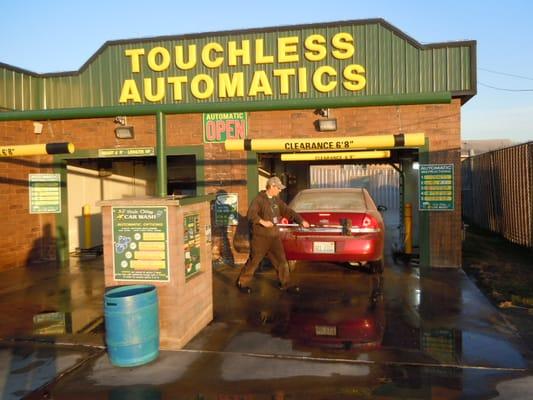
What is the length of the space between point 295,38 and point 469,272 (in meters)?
5.73

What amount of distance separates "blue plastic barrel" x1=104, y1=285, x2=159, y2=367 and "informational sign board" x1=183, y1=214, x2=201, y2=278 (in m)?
0.75

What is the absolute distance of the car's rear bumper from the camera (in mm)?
7312

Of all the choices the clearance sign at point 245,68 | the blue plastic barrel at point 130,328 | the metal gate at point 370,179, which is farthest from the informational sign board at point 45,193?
the metal gate at point 370,179

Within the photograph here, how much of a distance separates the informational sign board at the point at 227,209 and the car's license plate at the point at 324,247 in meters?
2.97

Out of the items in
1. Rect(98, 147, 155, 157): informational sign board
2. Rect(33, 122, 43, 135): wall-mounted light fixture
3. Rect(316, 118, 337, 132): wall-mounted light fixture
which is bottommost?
Rect(98, 147, 155, 157): informational sign board

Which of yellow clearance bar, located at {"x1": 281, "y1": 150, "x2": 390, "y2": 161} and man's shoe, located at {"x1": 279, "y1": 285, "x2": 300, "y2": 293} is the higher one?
→ yellow clearance bar, located at {"x1": 281, "y1": 150, "x2": 390, "y2": 161}

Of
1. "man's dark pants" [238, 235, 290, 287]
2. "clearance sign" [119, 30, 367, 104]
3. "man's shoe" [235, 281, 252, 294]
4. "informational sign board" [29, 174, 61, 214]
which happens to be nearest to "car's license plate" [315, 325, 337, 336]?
"man's dark pants" [238, 235, 290, 287]

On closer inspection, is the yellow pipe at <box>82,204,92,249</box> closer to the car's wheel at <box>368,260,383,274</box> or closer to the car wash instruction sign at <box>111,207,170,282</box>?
the car's wheel at <box>368,260,383,274</box>

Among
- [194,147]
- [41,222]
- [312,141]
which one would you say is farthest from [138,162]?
[312,141]

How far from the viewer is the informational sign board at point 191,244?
523 centimetres

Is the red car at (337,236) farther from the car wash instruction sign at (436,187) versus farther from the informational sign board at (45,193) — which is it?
the informational sign board at (45,193)

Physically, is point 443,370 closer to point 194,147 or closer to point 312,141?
point 312,141

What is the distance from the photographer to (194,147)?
396 inches

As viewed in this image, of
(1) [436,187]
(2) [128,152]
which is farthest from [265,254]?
(2) [128,152]
